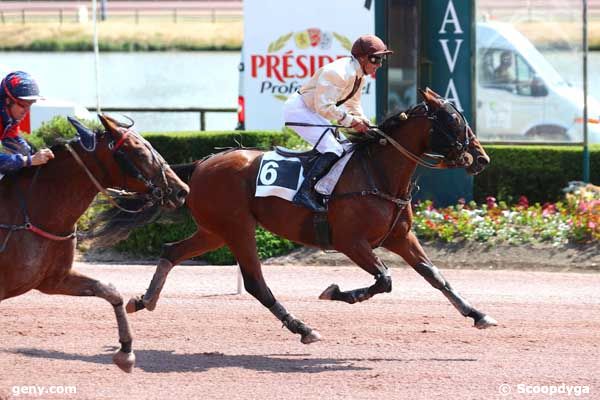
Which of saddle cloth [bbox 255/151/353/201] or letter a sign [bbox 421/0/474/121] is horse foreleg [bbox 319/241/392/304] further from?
letter a sign [bbox 421/0/474/121]

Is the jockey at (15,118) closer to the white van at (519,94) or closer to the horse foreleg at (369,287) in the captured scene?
the horse foreleg at (369,287)

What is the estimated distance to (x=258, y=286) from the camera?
8273 mm

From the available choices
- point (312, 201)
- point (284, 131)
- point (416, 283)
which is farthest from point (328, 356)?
point (284, 131)

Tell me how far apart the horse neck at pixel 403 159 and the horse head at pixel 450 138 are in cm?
7

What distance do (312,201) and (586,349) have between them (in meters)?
2.13

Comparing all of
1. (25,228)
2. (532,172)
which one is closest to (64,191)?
(25,228)

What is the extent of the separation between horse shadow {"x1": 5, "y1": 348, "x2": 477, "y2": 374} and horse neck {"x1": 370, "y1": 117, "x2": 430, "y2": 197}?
1258 mm

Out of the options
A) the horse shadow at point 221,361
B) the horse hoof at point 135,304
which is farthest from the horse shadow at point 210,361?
the horse hoof at point 135,304

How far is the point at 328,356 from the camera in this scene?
7941mm

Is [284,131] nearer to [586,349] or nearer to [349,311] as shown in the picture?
[349,311]

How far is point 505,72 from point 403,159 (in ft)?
19.2

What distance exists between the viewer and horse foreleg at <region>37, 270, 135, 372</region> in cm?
691

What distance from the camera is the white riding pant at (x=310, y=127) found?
8438 millimetres

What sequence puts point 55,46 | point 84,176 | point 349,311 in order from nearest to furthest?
1. point 84,176
2. point 349,311
3. point 55,46
